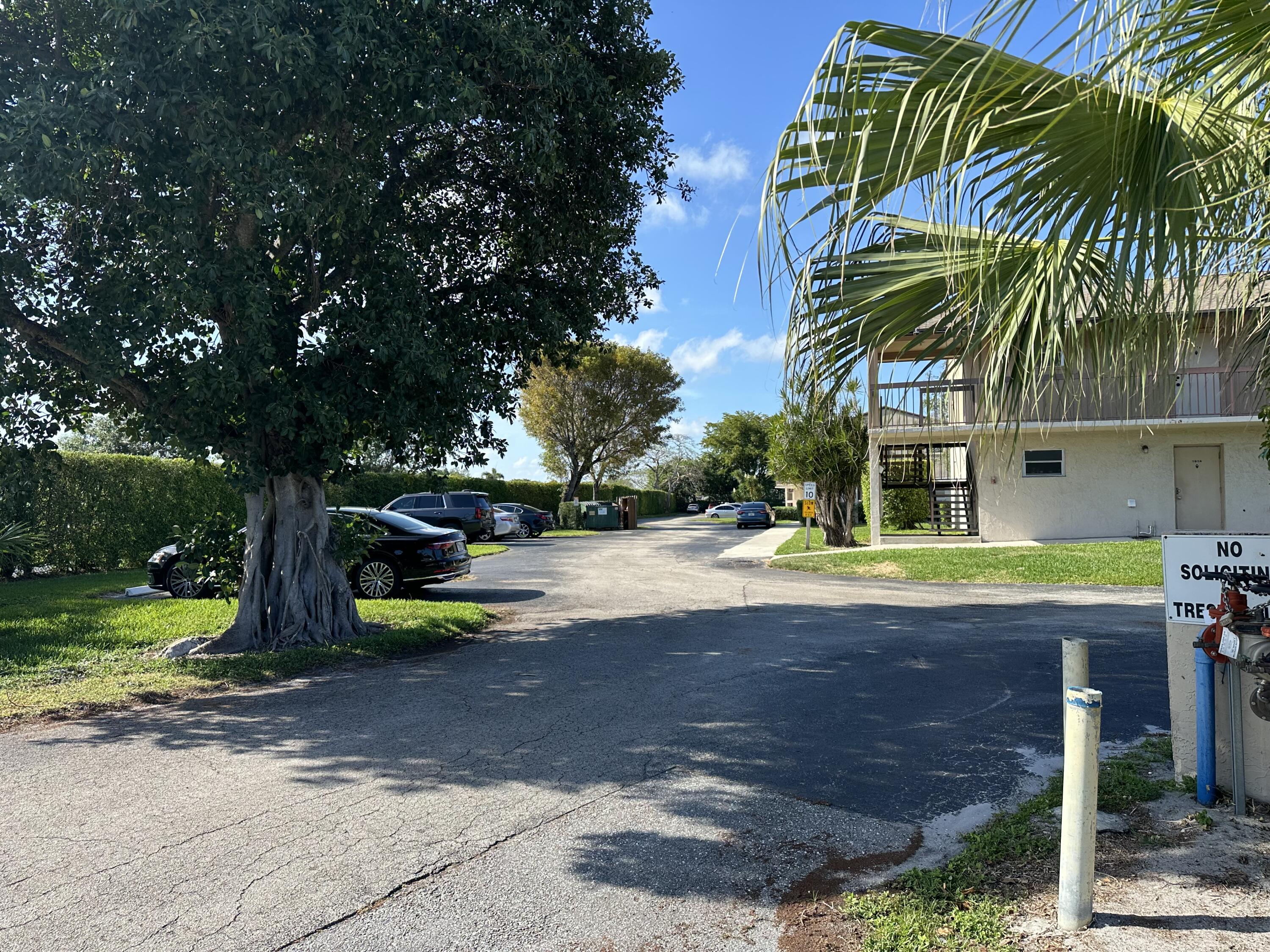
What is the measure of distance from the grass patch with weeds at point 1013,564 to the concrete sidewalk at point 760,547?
2.67 meters

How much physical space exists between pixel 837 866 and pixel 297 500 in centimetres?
826

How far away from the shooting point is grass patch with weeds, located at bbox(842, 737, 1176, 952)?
3.17 m

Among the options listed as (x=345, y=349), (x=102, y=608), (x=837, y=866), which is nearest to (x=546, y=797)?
(x=837, y=866)

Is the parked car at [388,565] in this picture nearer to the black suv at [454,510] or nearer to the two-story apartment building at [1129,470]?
the two-story apartment building at [1129,470]

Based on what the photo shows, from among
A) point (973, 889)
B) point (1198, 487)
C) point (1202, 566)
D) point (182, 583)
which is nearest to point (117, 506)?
point (182, 583)

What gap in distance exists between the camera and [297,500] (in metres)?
10.3

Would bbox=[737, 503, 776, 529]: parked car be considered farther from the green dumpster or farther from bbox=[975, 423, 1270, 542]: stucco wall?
bbox=[975, 423, 1270, 542]: stucco wall

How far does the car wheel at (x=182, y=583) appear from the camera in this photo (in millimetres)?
14070

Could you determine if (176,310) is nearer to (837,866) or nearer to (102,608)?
(102,608)

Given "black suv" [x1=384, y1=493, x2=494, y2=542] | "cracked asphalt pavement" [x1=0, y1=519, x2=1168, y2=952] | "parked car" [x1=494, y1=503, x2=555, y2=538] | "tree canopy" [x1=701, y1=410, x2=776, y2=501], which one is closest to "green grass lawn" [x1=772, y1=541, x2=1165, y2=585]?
"cracked asphalt pavement" [x1=0, y1=519, x2=1168, y2=952]

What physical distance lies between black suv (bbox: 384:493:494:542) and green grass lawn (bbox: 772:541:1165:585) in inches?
510

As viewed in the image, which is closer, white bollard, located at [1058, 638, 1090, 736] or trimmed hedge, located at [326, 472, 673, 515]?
white bollard, located at [1058, 638, 1090, 736]

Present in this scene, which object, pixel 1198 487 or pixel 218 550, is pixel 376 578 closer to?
pixel 218 550

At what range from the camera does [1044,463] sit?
22.3m
